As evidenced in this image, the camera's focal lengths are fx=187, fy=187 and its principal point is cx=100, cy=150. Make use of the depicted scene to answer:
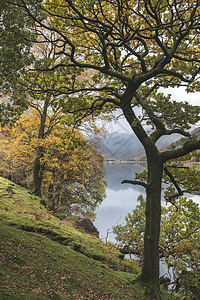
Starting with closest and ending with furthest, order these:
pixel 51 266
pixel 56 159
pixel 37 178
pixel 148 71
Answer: pixel 51 266, pixel 148 71, pixel 56 159, pixel 37 178

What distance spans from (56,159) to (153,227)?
282 inches

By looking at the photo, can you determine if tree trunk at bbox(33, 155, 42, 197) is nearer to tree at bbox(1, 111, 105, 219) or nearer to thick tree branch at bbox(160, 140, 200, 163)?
tree at bbox(1, 111, 105, 219)

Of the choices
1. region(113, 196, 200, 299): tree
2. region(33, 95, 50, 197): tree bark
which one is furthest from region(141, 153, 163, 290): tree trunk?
region(33, 95, 50, 197): tree bark

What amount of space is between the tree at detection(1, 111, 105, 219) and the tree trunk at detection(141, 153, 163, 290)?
482cm

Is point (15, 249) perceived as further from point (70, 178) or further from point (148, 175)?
point (70, 178)

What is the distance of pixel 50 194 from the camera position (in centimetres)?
1734

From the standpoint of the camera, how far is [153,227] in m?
6.48

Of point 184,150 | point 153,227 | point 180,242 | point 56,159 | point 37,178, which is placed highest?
point 56,159

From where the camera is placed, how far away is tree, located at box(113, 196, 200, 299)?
346 inches

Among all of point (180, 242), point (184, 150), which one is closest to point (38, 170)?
point (180, 242)

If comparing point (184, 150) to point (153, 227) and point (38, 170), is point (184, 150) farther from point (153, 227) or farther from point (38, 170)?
point (38, 170)

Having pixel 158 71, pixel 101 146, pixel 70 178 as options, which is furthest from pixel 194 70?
pixel 70 178

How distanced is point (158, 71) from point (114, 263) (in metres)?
7.59

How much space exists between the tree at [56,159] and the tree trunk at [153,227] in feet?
15.8
